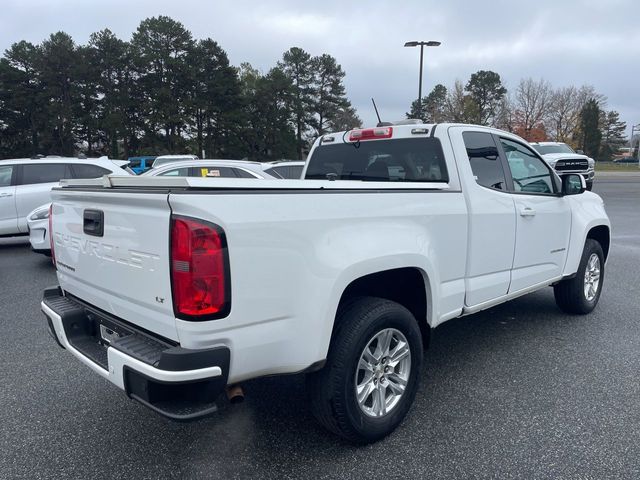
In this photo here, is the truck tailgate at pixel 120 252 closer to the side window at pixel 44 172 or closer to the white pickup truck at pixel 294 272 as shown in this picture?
the white pickup truck at pixel 294 272

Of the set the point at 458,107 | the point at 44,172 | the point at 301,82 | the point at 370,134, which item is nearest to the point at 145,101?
the point at 301,82

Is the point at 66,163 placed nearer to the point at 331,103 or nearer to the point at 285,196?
the point at 285,196

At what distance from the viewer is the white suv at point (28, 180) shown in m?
8.98

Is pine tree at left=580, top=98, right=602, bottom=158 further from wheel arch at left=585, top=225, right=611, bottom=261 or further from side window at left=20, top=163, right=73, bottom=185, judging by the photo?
side window at left=20, top=163, right=73, bottom=185

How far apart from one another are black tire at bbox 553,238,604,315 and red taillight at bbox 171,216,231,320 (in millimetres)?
4029

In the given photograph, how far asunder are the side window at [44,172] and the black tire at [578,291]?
8.87 m

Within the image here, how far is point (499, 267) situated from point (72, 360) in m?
3.49

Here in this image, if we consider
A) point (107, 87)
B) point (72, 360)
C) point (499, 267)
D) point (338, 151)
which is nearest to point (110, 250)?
point (72, 360)

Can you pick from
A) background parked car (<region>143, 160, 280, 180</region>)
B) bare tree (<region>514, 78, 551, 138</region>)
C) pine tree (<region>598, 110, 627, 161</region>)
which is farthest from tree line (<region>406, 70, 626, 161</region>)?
background parked car (<region>143, 160, 280, 180</region>)

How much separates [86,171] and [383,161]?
25.0 ft

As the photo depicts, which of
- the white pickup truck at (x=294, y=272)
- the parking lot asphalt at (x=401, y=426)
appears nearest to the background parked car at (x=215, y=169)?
the parking lot asphalt at (x=401, y=426)

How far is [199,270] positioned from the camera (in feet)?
6.70

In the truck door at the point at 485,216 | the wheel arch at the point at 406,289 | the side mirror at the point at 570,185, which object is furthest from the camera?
the side mirror at the point at 570,185

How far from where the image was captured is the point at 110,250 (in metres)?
2.45
